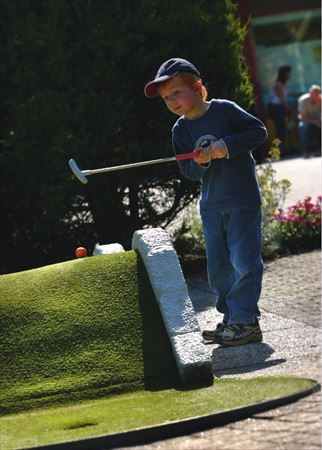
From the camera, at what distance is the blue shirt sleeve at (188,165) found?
7.19 m

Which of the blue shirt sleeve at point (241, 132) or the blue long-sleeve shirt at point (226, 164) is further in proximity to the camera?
the blue long-sleeve shirt at point (226, 164)

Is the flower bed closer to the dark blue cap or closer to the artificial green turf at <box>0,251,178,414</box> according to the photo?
the dark blue cap

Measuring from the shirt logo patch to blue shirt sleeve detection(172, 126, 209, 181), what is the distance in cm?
11

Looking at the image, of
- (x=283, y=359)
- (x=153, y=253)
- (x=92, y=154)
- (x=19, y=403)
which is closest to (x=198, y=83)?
(x=153, y=253)

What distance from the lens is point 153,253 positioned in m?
6.82

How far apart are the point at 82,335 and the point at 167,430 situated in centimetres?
145

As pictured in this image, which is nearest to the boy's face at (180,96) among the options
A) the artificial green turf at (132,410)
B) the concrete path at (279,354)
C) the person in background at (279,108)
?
the concrete path at (279,354)

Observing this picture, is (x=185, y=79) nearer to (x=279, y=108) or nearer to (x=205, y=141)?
(x=205, y=141)

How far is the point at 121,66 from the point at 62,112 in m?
0.65

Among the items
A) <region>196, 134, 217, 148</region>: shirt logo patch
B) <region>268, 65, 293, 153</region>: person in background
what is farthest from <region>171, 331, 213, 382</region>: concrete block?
<region>268, 65, 293, 153</region>: person in background

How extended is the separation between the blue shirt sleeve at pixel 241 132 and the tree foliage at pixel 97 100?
3081 millimetres

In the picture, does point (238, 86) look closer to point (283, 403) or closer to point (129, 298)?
point (129, 298)

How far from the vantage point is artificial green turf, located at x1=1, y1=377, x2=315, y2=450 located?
526cm

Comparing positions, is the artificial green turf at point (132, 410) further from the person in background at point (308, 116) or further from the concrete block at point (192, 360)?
the person in background at point (308, 116)
